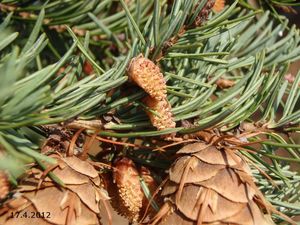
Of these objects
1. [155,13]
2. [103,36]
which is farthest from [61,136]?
[103,36]

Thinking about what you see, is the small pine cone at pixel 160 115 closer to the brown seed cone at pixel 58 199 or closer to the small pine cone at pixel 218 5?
the brown seed cone at pixel 58 199

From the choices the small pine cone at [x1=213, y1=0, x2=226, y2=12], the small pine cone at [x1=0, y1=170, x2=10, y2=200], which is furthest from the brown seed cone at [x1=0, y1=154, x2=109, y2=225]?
the small pine cone at [x1=213, y1=0, x2=226, y2=12]

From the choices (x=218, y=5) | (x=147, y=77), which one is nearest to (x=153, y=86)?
(x=147, y=77)

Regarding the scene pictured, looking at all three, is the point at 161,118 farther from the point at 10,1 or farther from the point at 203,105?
the point at 10,1

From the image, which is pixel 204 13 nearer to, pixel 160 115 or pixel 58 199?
pixel 160 115

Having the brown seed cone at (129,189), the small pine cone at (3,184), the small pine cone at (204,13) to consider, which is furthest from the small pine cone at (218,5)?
the small pine cone at (3,184)
